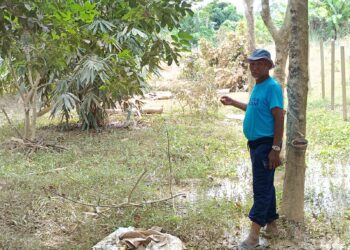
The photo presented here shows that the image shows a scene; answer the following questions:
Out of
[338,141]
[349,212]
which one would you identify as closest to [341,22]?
[338,141]

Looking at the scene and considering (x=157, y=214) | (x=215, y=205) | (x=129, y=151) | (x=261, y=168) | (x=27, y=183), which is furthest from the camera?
(x=129, y=151)

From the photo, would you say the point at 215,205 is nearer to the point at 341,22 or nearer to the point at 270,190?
the point at 270,190

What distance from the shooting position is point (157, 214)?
13.8 feet

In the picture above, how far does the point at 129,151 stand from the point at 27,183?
211cm

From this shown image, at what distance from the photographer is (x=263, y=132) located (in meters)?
3.63

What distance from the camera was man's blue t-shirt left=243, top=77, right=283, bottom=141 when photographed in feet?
11.7

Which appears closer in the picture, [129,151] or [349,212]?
[349,212]

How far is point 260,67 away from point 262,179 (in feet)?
2.86

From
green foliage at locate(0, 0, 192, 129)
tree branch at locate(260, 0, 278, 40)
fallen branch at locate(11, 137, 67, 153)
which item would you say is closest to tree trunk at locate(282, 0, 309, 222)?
green foliage at locate(0, 0, 192, 129)

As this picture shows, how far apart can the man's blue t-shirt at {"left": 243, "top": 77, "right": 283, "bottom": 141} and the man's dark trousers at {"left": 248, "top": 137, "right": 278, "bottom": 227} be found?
74mm

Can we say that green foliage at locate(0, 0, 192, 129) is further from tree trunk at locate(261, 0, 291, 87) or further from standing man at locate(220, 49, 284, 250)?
tree trunk at locate(261, 0, 291, 87)

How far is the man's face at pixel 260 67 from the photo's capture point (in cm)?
362

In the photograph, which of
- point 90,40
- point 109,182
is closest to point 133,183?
point 109,182

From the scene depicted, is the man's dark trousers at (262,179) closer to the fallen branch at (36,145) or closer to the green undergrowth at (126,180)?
the green undergrowth at (126,180)
